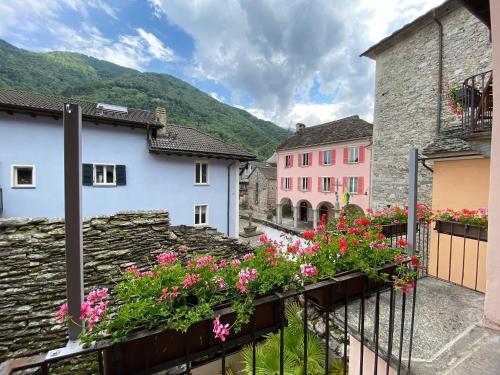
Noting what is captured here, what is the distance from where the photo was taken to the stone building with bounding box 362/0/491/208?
8.44m

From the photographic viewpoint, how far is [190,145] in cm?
1183

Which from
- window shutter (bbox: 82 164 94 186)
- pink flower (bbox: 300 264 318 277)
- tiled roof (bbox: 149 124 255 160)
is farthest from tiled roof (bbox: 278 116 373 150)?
pink flower (bbox: 300 264 318 277)

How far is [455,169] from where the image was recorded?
5.54 m

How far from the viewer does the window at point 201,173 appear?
12.1 meters

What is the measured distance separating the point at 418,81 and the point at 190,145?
10.8 meters

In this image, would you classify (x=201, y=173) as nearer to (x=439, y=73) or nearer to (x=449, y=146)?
(x=449, y=146)

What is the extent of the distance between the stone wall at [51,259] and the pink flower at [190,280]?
3.32 feet

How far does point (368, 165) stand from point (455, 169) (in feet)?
34.3

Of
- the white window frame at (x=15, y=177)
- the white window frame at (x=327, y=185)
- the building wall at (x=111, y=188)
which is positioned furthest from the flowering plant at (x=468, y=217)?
the white window frame at (x=327, y=185)

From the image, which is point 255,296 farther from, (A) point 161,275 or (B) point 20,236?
(B) point 20,236

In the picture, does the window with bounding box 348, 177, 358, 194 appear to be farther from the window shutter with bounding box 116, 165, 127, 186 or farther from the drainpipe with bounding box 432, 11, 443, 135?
the window shutter with bounding box 116, 165, 127, 186

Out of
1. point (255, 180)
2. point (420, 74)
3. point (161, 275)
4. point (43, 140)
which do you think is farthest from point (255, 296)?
point (255, 180)

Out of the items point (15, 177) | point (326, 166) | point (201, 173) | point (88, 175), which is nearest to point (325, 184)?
point (326, 166)

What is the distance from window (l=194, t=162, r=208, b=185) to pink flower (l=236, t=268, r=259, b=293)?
11.1 metres
